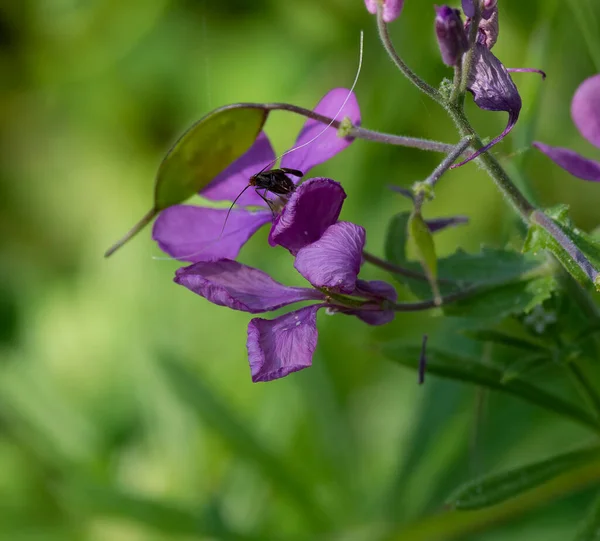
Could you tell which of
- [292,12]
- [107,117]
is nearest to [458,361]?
[292,12]

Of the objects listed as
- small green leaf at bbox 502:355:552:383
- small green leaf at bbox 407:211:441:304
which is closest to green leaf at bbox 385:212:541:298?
small green leaf at bbox 502:355:552:383

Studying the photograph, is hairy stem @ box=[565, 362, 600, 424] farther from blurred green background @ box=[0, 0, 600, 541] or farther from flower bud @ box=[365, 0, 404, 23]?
flower bud @ box=[365, 0, 404, 23]

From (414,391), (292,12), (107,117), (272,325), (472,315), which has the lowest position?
(414,391)

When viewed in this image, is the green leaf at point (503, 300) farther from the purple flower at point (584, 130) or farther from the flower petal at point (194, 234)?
the flower petal at point (194, 234)

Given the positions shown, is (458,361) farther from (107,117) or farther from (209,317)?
(107,117)

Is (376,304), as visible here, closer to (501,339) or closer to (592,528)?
(501,339)

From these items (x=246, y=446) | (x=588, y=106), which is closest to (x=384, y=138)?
(x=588, y=106)
